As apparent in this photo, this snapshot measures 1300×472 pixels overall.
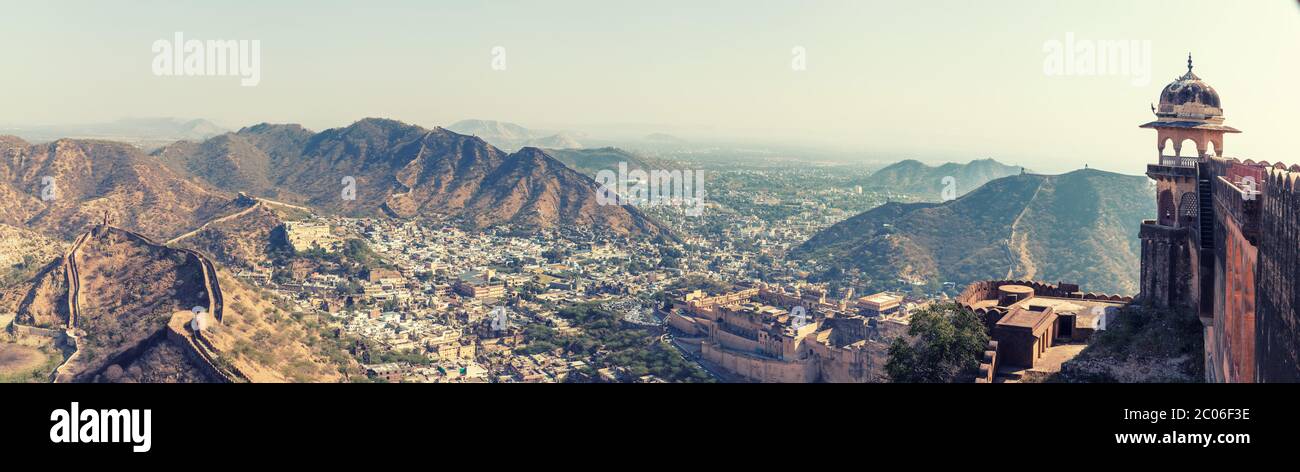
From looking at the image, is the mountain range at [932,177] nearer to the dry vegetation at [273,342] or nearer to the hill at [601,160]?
the hill at [601,160]

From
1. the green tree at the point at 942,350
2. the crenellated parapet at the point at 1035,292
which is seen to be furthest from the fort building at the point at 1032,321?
the green tree at the point at 942,350

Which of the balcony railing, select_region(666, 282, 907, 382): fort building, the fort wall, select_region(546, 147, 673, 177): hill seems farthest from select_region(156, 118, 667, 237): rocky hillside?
the fort wall

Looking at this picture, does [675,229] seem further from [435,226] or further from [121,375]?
[121,375]

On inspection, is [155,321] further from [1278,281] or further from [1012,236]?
[1012,236]

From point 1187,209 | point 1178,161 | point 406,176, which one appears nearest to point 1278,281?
point 1187,209

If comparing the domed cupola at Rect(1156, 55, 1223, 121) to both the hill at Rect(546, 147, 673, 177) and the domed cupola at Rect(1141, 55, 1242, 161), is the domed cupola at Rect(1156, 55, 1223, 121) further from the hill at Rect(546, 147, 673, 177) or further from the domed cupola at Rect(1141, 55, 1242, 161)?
the hill at Rect(546, 147, 673, 177)

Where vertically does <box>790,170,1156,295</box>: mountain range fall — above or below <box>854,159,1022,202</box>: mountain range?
below

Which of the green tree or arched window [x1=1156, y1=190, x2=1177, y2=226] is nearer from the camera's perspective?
the green tree
